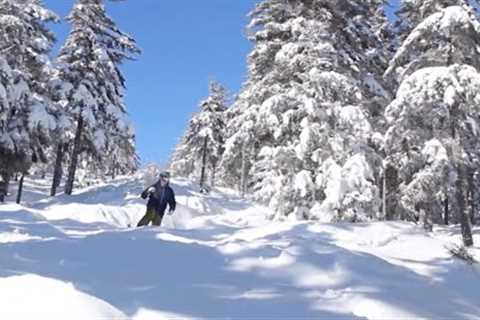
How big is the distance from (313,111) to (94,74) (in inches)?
543

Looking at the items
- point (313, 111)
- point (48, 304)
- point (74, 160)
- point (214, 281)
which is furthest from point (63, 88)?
point (48, 304)

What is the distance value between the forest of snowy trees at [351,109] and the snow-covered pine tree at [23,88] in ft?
26.1

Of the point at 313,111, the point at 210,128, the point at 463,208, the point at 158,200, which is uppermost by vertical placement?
the point at 210,128

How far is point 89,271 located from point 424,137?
47.2 ft

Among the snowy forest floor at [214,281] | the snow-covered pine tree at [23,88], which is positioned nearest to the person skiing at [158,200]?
the snowy forest floor at [214,281]

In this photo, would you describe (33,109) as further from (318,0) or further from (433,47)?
(433,47)

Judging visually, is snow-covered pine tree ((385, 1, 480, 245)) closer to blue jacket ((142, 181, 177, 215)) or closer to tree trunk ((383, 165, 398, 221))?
tree trunk ((383, 165, 398, 221))

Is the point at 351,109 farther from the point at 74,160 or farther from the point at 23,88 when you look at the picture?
the point at 74,160

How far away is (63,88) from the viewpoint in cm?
2689

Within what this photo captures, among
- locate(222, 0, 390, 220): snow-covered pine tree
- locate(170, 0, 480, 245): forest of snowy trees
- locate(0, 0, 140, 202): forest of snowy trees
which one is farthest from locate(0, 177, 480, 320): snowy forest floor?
locate(0, 0, 140, 202): forest of snowy trees

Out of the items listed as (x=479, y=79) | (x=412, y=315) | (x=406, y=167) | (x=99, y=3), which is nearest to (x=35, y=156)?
(x=99, y=3)

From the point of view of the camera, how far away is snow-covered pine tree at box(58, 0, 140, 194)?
27.2 m

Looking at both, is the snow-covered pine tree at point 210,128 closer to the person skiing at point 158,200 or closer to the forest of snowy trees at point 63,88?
the forest of snowy trees at point 63,88

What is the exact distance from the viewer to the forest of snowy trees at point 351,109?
17328 millimetres
